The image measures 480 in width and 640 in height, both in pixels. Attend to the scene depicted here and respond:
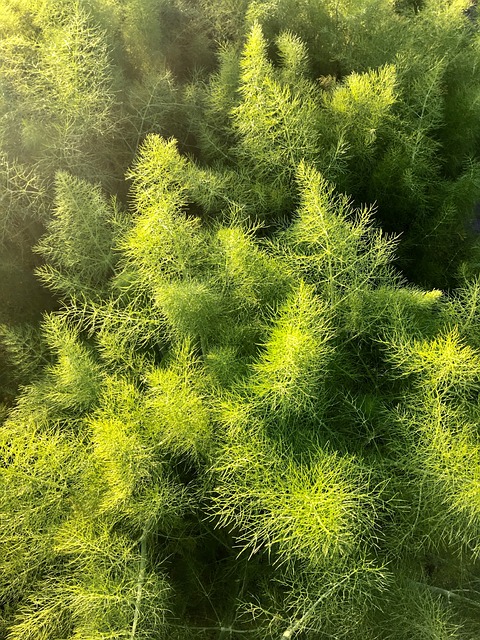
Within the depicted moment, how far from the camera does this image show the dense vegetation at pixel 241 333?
1912mm

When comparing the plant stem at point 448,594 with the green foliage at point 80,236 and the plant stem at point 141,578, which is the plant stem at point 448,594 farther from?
the green foliage at point 80,236

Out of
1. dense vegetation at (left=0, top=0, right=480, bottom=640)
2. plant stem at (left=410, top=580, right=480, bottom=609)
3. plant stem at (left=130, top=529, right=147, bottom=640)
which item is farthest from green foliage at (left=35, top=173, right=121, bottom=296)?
plant stem at (left=410, top=580, right=480, bottom=609)

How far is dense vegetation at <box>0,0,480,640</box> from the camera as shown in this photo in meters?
1.91

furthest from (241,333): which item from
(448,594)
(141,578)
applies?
(448,594)

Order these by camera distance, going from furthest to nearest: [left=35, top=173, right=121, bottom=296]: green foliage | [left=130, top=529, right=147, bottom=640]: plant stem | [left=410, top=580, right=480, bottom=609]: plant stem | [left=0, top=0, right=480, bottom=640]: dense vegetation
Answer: [left=35, top=173, right=121, bottom=296]: green foliage → [left=410, top=580, right=480, bottom=609]: plant stem → [left=0, top=0, right=480, bottom=640]: dense vegetation → [left=130, top=529, right=147, bottom=640]: plant stem

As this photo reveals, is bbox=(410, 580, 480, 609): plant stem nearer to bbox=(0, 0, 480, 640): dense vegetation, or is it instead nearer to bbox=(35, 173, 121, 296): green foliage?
bbox=(0, 0, 480, 640): dense vegetation

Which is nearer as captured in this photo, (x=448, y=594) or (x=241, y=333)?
(x=448, y=594)

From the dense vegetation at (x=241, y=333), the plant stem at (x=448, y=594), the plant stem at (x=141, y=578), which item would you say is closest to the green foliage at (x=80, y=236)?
the dense vegetation at (x=241, y=333)

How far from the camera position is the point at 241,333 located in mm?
2342

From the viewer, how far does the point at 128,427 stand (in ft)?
6.90

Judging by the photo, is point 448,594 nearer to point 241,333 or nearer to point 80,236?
point 241,333

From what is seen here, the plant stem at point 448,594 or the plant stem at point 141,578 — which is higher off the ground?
the plant stem at point 448,594

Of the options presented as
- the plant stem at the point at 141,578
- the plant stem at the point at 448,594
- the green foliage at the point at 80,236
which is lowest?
the plant stem at the point at 141,578

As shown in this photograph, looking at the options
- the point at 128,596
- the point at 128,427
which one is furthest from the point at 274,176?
the point at 128,596
